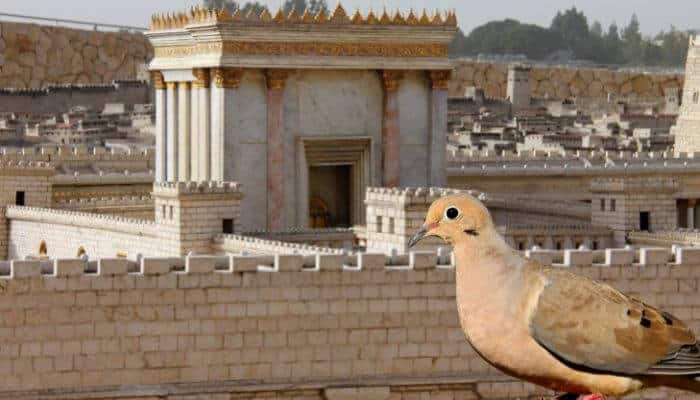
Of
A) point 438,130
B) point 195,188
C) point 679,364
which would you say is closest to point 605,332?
point 679,364

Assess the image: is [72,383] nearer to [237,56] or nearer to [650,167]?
[237,56]

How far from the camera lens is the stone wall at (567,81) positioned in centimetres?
13950

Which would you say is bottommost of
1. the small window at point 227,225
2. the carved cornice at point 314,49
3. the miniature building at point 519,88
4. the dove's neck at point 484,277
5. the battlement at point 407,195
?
the small window at point 227,225

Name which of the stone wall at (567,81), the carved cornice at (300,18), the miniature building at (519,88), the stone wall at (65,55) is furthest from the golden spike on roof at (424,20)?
the stone wall at (567,81)

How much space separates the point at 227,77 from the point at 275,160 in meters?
1.72

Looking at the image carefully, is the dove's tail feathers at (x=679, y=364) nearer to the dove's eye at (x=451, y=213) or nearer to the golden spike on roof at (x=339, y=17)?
the dove's eye at (x=451, y=213)

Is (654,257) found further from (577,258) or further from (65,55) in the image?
(65,55)

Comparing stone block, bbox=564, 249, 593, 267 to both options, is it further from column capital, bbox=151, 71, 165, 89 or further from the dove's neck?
column capital, bbox=151, 71, 165, 89

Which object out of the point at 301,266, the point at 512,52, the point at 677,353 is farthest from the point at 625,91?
the point at 677,353

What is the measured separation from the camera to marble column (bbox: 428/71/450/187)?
37.8 metres

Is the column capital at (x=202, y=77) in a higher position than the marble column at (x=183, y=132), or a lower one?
higher

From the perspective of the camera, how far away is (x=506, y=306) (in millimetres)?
10617

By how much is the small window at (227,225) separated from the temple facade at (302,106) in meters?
1.22

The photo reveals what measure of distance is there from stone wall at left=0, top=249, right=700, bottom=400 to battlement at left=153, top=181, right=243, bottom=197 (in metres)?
9.62
